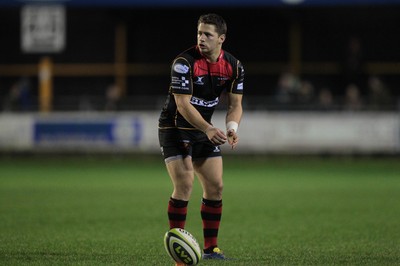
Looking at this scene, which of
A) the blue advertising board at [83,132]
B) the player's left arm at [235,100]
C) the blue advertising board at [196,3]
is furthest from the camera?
the blue advertising board at [196,3]

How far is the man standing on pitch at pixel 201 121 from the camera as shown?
8.07 m

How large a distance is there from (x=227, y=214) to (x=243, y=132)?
1079cm

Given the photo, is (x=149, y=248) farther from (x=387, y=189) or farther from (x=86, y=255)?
(x=387, y=189)

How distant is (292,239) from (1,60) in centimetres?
2557

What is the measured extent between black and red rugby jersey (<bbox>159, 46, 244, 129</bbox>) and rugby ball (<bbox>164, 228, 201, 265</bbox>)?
1228 millimetres

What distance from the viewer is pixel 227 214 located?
41.3 feet

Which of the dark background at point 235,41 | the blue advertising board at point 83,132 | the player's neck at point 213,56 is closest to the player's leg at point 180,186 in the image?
the player's neck at point 213,56

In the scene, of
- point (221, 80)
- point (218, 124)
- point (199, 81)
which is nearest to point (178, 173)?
point (199, 81)

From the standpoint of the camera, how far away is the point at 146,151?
77.4 ft

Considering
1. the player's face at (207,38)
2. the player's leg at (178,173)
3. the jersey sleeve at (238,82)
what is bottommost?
the player's leg at (178,173)

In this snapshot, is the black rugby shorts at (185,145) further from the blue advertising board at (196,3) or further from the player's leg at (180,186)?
the blue advertising board at (196,3)

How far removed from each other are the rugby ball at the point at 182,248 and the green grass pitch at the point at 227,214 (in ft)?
1.91

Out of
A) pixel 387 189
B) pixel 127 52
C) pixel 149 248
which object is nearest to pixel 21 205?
pixel 149 248

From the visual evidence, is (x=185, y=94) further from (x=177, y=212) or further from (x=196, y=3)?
(x=196, y=3)
